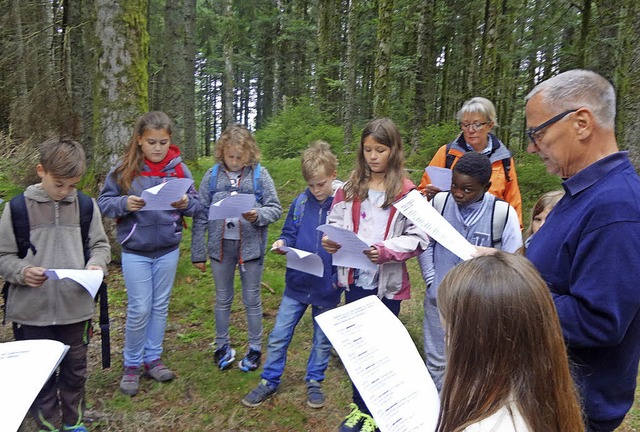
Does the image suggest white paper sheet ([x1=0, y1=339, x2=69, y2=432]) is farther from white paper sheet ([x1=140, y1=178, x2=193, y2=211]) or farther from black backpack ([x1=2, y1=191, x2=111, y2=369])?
white paper sheet ([x1=140, y1=178, x2=193, y2=211])

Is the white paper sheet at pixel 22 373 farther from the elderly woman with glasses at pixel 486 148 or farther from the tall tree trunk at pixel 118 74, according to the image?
the tall tree trunk at pixel 118 74

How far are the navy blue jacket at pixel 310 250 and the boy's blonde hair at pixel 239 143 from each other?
576 mm

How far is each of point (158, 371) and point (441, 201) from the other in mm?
2671

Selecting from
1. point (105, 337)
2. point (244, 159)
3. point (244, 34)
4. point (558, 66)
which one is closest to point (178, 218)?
point (244, 159)

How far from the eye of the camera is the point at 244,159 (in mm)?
3613

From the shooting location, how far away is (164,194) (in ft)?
10.4

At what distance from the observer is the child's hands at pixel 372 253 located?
9.30 feet

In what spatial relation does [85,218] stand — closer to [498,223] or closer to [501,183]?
[498,223]

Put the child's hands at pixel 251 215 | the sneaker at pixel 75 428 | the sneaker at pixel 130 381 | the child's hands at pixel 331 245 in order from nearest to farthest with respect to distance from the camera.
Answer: the sneaker at pixel 75 428, the child's hands at pixel 331 245, the sneaker at pixel 130 381, the child's hands at pixel 251 215

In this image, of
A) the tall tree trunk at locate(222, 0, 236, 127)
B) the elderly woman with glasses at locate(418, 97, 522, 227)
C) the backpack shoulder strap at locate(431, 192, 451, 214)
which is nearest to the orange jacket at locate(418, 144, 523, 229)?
the elderly woman with glasses at locate(418, 97, 522, 227)

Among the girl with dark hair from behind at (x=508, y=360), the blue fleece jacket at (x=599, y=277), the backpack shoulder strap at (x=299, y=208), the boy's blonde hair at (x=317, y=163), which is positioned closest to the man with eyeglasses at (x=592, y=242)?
the blue fleece jacket at (x=599, y=277)

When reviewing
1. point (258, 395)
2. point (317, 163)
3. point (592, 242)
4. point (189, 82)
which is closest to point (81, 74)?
A: point (189, 82)

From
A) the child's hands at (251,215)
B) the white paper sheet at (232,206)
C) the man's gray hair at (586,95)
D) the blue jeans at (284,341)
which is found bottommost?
the blue jeans at (284,341)

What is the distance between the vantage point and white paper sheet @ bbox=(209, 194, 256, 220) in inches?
128
